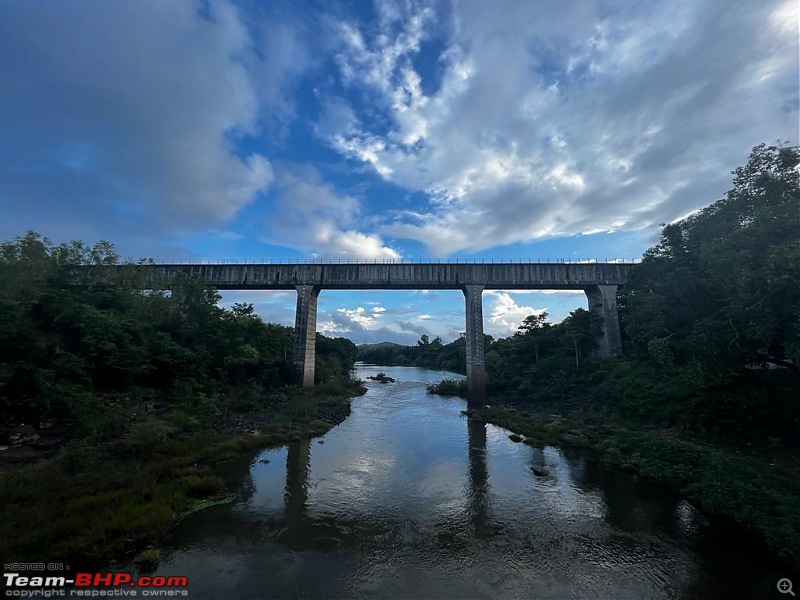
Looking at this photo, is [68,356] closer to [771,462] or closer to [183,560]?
[183,560]

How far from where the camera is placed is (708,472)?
14922mm

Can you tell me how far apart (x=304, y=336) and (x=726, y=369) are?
119 feet

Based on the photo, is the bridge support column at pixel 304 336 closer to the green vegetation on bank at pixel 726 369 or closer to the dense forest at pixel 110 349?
the dense forest at pixel 110 349

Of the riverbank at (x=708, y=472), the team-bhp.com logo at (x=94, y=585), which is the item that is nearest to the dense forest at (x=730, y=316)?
the riverbank at (x=708, y=472)

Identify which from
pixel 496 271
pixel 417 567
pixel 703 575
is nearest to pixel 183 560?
pixel 417 567

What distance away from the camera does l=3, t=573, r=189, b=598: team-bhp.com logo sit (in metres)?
8.01

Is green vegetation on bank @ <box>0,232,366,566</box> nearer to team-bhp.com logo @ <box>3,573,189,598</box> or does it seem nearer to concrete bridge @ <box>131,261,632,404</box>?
team-bhp.com logo @ <box>3,573,189,598</box>

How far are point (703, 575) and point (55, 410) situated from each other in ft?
91.4

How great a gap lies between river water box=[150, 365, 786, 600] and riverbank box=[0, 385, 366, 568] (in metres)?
1.18

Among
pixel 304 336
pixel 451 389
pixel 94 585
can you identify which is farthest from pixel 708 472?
pixel 304 336

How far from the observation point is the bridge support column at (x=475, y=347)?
3925 cm

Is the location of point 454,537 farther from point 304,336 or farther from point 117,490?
point 304,336

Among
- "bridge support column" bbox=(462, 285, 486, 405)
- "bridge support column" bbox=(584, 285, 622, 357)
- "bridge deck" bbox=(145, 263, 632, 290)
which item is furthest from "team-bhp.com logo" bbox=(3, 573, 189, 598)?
"bridge support column" bbox=(584, 285, 622, 357)

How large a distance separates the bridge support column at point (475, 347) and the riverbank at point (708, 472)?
12.5 m
